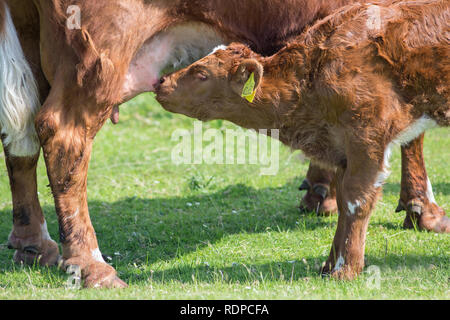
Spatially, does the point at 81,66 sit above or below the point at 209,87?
above

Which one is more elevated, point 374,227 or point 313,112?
point 313,112

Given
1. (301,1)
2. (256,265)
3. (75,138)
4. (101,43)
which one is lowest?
(256,265)

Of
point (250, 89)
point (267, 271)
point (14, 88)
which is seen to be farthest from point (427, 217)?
point (14, 88)

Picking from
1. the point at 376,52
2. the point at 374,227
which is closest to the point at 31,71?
the point at 376,52

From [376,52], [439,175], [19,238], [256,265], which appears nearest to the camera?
[376,52]

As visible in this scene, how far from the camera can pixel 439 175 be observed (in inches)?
299

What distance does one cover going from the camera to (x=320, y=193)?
6383 mm

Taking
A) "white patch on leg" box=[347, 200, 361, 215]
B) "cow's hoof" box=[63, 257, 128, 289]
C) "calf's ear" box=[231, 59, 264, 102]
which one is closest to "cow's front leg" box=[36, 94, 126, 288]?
"cow's hoof" box=[63, 257, 128, 289]

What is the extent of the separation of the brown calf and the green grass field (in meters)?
0.45

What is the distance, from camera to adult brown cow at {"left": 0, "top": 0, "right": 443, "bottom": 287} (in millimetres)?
4750

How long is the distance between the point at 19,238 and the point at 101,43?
5.89ft

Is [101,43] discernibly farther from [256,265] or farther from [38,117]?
[256,265]

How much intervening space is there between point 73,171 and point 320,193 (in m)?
2.52

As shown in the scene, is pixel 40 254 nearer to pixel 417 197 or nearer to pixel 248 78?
pixel 248 78
